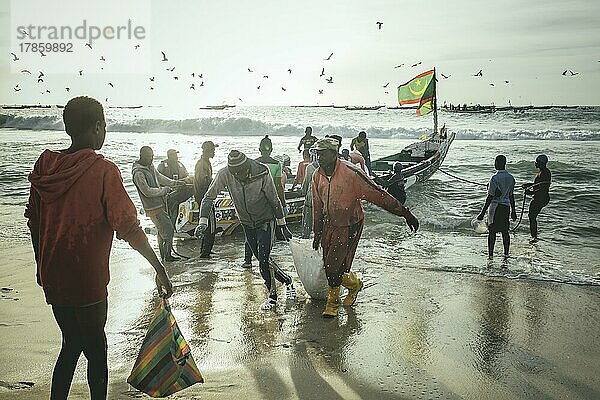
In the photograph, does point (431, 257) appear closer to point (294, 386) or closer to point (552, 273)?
point (552, 273)

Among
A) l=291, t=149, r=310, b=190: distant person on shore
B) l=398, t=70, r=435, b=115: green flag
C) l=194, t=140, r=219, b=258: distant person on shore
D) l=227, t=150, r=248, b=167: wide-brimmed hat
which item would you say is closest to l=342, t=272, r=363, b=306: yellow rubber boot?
l=227, t=150, r=248, b=167: wide-brimmed hat

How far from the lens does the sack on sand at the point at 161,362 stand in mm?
3787

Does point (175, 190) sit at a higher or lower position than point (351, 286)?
higher

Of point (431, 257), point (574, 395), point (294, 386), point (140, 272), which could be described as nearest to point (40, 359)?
point (294, 386)

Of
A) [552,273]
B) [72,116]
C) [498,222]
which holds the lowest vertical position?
[552,273]

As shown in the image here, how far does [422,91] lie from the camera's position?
21.3 metres

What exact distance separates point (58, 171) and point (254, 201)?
11.0ft

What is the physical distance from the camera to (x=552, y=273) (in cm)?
962

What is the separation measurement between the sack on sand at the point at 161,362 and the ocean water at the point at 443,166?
5.54 meters

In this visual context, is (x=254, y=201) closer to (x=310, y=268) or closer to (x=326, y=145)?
(x=326, y=145)

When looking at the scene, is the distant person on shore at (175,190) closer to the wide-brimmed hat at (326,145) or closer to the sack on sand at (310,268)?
the sack on sand at (310,268)

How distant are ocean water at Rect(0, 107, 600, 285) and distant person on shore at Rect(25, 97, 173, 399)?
608cm

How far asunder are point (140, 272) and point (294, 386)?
4.60 metres

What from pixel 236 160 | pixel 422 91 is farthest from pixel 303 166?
pixel 422 91
